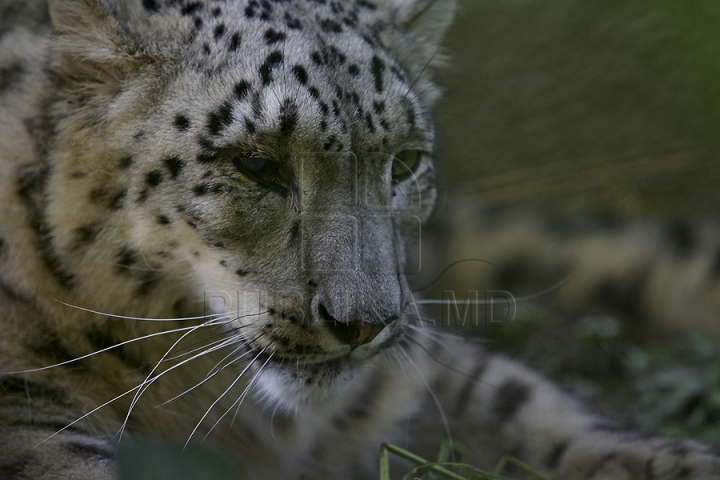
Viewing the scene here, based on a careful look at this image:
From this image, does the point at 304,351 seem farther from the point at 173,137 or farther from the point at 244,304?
the point at 173,137

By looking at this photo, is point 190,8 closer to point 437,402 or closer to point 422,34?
point 422,34

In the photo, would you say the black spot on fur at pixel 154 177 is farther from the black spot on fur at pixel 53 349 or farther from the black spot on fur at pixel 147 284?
the black spot on fur at pixel 53 349

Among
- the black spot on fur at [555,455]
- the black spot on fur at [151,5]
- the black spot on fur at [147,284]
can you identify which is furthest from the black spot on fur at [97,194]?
the black spot on fur at [555,455]

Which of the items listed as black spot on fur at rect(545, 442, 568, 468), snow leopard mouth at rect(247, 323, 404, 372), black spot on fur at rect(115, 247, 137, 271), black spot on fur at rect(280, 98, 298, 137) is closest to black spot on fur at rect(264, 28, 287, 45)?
black spot on fur at rect(280, 98, 298, 137)

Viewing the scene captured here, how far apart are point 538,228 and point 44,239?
2.58m

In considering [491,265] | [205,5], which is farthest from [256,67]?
[491,265]

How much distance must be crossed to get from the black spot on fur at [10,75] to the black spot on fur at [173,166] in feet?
1.83

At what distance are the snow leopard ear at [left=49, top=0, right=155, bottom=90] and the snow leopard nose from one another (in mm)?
850

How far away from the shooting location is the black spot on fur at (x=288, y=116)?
6.63 ft

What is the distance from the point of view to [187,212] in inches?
82.9

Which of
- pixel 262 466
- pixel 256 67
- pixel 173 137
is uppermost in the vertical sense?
pixel 256 67

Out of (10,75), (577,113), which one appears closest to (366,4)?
(10,75)

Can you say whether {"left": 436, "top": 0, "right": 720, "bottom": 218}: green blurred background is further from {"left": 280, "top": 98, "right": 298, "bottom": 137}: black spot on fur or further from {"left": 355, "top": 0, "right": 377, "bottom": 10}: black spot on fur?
{"left": 280, "top": 98, "right": 298, "bottom": 137}: black spot on fur

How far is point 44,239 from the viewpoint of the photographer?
7.25ft
